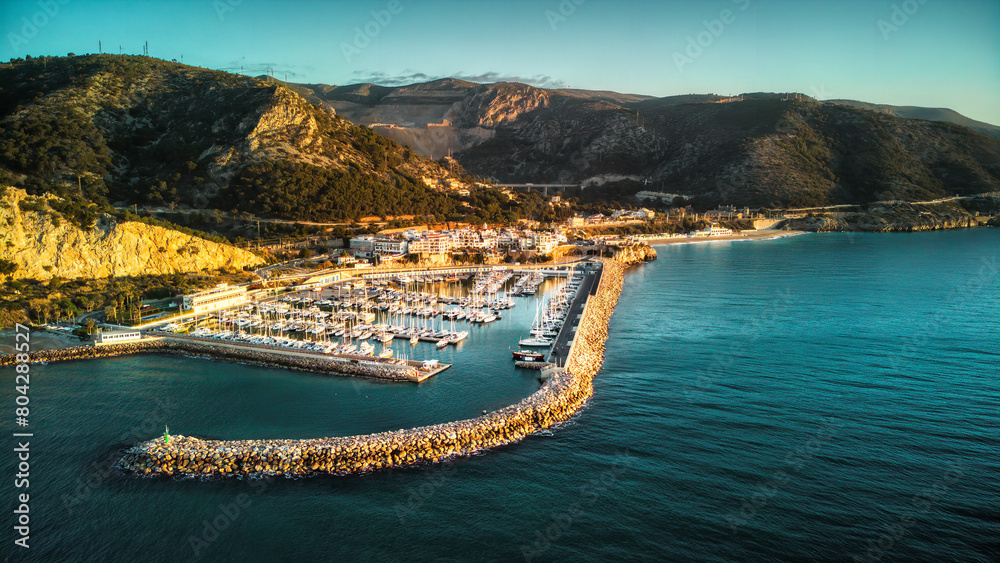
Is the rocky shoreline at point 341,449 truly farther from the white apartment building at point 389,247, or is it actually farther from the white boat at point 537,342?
the white apartment building at point 389,247

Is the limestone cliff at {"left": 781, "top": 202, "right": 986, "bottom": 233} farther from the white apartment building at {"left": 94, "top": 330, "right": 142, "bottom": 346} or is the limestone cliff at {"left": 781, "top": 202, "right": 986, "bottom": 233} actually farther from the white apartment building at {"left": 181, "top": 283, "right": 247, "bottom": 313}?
the white apartment building at {"left": 94, "top": 330, "right": 142, "bottom": 346}

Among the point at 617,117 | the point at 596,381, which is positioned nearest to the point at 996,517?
the point at 596,381

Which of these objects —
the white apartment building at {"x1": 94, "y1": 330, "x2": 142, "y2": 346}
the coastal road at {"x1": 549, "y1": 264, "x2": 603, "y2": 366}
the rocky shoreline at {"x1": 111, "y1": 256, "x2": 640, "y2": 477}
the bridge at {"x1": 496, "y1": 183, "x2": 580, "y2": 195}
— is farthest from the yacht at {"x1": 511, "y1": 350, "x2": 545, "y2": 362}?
the bridge at {"x1": 496, "y1": 183, "x2": 580, "y2": 195}

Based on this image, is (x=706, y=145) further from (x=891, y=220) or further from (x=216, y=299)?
(x=216, y=299)

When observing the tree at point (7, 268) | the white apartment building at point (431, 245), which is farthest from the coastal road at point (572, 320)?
the tree at point (7, 268)

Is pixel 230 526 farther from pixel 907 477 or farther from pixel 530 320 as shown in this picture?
pixel 530 320
